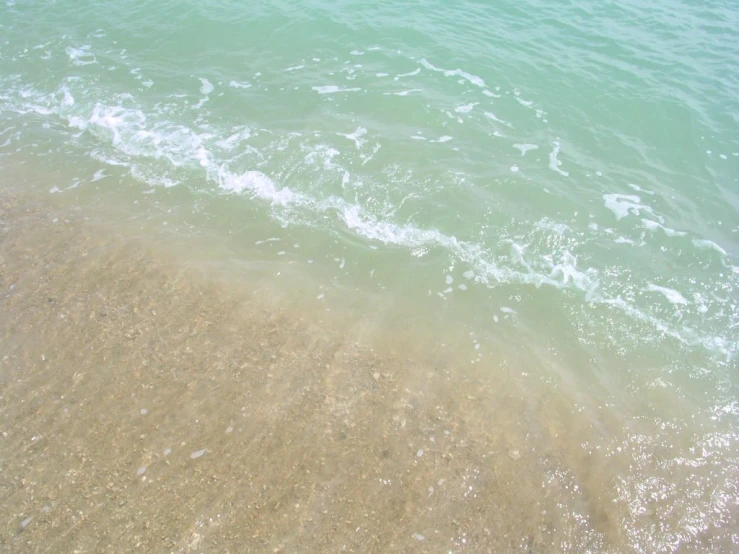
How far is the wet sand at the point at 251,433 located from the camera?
559 cm

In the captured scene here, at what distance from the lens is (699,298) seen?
8758 millimetres

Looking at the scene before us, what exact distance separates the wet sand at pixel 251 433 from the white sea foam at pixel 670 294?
10.4 ft

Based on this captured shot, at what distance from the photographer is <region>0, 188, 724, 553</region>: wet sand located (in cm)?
→ 559

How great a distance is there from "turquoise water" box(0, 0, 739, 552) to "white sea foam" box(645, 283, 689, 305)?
0.05m

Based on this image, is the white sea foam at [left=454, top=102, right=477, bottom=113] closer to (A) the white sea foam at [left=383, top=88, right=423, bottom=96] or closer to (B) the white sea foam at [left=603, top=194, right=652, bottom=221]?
(A) the white sea foam at [left=383, top=88, right=423, bottom=96]

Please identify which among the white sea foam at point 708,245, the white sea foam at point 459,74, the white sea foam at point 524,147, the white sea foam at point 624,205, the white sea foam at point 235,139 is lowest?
the white sea foam at point 235,139

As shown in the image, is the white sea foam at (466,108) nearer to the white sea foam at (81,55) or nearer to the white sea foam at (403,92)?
the white sea foam at (403,92)

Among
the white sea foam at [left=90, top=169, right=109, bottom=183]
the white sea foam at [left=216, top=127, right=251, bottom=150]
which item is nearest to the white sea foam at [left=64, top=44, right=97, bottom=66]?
the white sea foam at [left=90, top=169, right=109, bottom=183]

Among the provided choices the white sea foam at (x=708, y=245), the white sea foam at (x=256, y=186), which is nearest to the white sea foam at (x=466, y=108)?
the white sea foam at (x=256, y=186)

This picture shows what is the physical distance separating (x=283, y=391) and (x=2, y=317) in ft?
14.9

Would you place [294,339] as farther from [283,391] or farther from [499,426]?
[499,426]

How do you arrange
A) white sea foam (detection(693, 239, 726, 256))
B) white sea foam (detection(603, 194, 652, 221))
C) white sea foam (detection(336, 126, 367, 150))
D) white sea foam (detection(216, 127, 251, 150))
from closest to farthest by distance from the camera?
white sea foam (detection(693, 239, 726, 256))
white sea foam (detection(603, 194, 652, 221))
white sea foam (detection(216, 127, 251, 150))
white sea foam (detection(336, 126, 367, 150))

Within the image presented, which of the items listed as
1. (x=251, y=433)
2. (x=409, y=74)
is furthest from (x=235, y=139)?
(x=251, y=433)

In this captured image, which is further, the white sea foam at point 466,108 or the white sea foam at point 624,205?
the white sea foam at point 466,108
